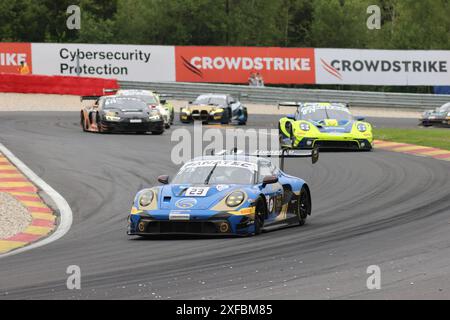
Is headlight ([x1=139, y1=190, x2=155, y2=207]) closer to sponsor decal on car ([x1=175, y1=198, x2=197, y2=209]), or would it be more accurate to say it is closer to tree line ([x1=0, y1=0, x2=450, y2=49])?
sponsor decal on car ([x1=175, y1=198, x2=197, y2=209])

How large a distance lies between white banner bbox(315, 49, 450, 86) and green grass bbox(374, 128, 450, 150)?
1163 centimetres

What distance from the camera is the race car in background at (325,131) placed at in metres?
25.5

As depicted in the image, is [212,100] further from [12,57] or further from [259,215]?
[259,215]

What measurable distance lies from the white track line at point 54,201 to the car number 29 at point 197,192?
175 centimetres

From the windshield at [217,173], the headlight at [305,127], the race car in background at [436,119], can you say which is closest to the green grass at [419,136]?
the race car in background at [436,119]

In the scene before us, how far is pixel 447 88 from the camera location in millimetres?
46875

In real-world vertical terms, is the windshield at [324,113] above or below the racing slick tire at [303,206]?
above

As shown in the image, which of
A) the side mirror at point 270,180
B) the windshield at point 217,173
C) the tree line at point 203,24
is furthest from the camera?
the tree line at point 203,24

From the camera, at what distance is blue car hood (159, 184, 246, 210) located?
13.8m

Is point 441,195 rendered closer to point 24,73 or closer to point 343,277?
point 343,277

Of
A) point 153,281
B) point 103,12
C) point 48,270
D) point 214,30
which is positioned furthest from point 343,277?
point 103,12

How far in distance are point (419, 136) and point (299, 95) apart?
13.3 m

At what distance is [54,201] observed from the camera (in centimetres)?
1755

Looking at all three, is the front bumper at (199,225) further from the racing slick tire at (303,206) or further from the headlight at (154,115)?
the headlight at (154,115)
